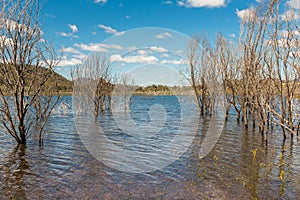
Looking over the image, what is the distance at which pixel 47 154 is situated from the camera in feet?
31.8

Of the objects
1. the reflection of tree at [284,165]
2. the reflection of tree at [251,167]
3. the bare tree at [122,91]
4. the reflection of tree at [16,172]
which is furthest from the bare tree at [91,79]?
the reflection of tree at [284,165]

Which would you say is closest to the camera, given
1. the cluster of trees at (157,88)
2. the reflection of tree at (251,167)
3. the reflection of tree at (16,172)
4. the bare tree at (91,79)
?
the reflection of tree at (16,172)

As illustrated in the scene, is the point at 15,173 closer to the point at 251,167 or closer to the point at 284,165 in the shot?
the point at 251,167

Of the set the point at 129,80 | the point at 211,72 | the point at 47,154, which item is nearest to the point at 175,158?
the point at 47,154

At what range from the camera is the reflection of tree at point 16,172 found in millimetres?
6171

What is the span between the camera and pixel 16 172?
751 centimetres

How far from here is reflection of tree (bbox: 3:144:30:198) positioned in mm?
6171

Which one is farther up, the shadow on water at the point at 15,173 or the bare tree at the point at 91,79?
the bare tree at the point at 91,79

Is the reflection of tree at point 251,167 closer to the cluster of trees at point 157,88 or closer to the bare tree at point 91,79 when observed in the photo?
the bare tree at point 91,79

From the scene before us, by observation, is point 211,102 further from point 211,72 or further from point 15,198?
point 15,198

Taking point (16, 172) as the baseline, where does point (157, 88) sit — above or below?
above

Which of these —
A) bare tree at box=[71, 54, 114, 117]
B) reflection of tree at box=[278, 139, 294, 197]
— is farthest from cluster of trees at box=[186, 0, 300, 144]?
bare tree at box=[71, 54, 114, 117]

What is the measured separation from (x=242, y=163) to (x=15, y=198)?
6.57 meters

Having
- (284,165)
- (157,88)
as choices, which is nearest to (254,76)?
(284,165)
